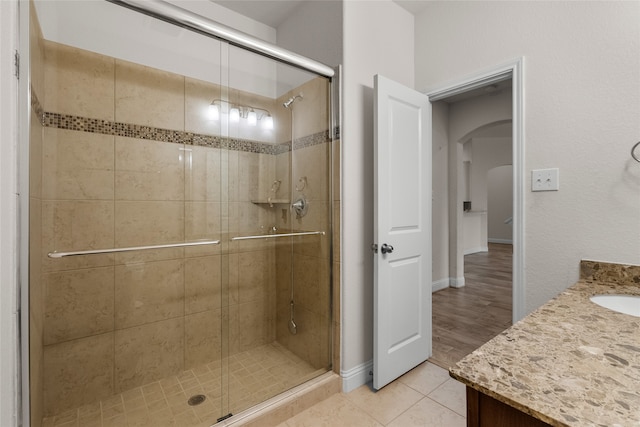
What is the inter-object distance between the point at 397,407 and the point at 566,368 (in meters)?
1.35

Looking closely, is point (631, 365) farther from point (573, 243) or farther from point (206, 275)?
point (206, 275)

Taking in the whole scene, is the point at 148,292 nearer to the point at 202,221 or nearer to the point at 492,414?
the point at 202,221

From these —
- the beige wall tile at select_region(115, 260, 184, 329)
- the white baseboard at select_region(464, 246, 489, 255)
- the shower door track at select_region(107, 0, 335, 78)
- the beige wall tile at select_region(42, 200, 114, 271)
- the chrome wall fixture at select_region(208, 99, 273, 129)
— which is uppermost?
the shower door track at select_region(107, 0, 335, 78)

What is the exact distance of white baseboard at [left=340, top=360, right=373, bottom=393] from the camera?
1.94 meters

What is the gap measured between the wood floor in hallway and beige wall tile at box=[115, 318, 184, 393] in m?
1.90

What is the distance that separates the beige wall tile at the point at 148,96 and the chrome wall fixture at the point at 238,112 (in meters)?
0.25

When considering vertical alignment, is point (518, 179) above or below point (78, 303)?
above

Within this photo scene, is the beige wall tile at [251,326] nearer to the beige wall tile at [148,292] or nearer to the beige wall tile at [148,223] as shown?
the beige wall tile at [148,292]

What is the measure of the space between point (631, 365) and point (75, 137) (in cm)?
238

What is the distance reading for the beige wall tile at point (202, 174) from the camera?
195 cm

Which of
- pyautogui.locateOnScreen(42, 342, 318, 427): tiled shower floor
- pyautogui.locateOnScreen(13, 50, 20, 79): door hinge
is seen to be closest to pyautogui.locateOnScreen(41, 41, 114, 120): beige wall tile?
pyautogui.locateOnScreen(13, 50, 20, 79): door hinge

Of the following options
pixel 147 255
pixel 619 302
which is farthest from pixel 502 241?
pixel 147 255

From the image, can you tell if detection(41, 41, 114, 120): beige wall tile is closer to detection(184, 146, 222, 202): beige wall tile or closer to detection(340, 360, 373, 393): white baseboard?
detection(184, 146, 222, 202): beige wall tile

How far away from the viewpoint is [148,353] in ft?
6.35
